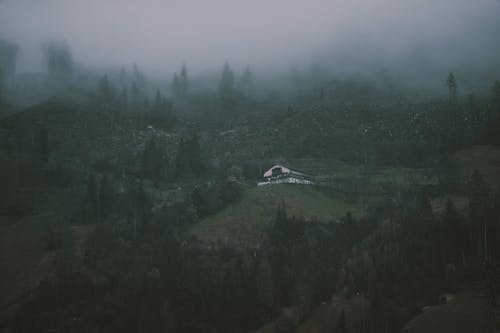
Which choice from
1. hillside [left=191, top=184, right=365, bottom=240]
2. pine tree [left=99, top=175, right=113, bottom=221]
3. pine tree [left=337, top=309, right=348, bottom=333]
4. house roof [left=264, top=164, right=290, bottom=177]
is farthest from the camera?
house roof [left=264, top=164, right=290, bottom=177]

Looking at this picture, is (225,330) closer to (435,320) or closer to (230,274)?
(230,274)

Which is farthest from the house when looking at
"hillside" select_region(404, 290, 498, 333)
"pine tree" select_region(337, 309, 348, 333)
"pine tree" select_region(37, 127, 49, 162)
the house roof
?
"pine tree" select_region(337, 309, 348, 333)

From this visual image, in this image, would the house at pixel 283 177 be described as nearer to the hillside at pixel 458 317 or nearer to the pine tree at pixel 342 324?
the hillside at pixel 458 317

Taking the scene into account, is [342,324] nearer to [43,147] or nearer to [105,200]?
[105,200]

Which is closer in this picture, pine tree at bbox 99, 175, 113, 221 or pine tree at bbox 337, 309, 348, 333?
pine tree at bbox 337, 309, 348, 333

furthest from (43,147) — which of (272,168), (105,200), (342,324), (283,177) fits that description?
(342,324)

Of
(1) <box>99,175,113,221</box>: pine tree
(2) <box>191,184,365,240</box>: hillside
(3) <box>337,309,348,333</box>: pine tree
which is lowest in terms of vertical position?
(3) <box>337,309,348,333</box>: pine tree

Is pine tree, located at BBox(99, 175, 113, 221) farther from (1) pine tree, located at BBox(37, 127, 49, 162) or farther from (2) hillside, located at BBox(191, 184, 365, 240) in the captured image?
(1) pine tree, located at BBox(37, 127, 49, 162)

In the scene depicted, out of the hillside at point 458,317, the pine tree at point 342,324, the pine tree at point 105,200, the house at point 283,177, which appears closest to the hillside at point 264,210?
the house at point 283,177

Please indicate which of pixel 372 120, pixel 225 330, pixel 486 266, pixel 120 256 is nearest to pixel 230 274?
pixel 225 330
